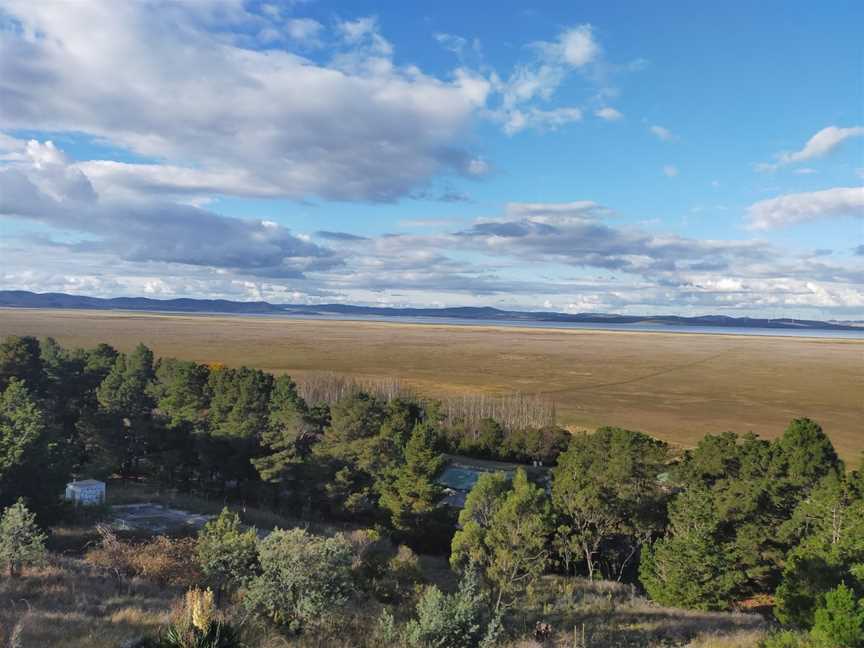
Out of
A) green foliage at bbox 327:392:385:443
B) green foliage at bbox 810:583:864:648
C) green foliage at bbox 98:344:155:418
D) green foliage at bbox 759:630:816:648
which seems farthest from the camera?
green foliage at bbox 98:344:155:418

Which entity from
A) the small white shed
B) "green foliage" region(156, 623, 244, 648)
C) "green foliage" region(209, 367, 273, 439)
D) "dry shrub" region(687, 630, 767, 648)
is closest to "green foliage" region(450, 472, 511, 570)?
"dry shrub" region(687, 630, 767, 648)

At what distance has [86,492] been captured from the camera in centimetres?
2922

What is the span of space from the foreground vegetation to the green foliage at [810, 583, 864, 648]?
0.15 ft

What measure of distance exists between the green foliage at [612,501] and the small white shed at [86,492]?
77.0 ft

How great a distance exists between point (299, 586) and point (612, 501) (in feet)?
65.9

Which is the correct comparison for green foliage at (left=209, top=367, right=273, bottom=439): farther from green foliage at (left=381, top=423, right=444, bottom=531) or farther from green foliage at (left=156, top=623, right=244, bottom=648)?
green foliage at (left=156, top=623, right=244, bottom=648)

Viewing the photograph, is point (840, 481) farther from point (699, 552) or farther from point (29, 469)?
point (29, 469)

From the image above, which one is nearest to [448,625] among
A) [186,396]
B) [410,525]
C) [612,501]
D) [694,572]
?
[694,572]

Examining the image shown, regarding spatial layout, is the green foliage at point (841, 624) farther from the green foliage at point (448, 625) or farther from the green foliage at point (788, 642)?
the green foliage at point (448, 625)

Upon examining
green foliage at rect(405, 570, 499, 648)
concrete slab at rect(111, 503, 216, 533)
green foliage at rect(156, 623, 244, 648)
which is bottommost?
concrete slab at rect(111, 503, 216, 533)

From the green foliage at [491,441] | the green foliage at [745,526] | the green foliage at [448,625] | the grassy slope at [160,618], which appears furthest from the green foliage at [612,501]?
the green foliage at [491,441]

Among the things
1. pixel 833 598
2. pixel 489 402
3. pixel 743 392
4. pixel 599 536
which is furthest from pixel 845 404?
pixel 833 598

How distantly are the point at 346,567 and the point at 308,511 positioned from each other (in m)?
22.5

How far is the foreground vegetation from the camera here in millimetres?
13328
